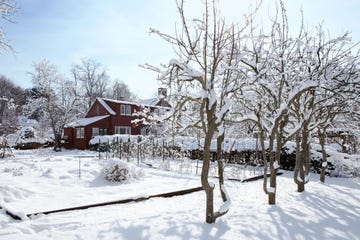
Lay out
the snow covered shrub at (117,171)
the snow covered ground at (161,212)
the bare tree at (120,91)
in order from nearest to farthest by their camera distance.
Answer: the snow covered ground at (161,212), the snow covered shrub at (117,171), the bare tree at (120,91)

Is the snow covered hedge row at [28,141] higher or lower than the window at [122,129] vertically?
lower

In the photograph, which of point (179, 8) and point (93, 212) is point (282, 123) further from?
point (93, 212)

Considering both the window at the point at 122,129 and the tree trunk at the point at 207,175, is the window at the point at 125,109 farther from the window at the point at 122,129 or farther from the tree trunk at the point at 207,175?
the tree trunk at the point at 207,175

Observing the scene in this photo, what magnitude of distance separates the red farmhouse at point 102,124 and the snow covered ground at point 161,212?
68.5 feet

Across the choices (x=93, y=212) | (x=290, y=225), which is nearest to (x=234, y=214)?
(x=290, y=225)

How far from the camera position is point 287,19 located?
23.2 ft

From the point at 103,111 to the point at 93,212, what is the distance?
27.0 m

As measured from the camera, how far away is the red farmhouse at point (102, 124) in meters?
29.6

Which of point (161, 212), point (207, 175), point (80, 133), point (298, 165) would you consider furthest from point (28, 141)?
point (207, 175)

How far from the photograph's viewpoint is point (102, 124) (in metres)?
30.5

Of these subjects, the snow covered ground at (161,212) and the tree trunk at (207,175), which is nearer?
the snow covered ground at (161,212)

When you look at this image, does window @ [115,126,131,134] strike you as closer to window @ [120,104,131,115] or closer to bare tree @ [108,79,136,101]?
window @ [120,104,131,115]

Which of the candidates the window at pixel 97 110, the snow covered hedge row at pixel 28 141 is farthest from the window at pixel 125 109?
the snow covered hedge row at pixel 28 141

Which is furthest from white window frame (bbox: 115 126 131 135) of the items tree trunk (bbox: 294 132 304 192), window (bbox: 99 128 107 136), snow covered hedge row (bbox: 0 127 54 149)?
tree trunk (bbox: 294 132 304 192)
